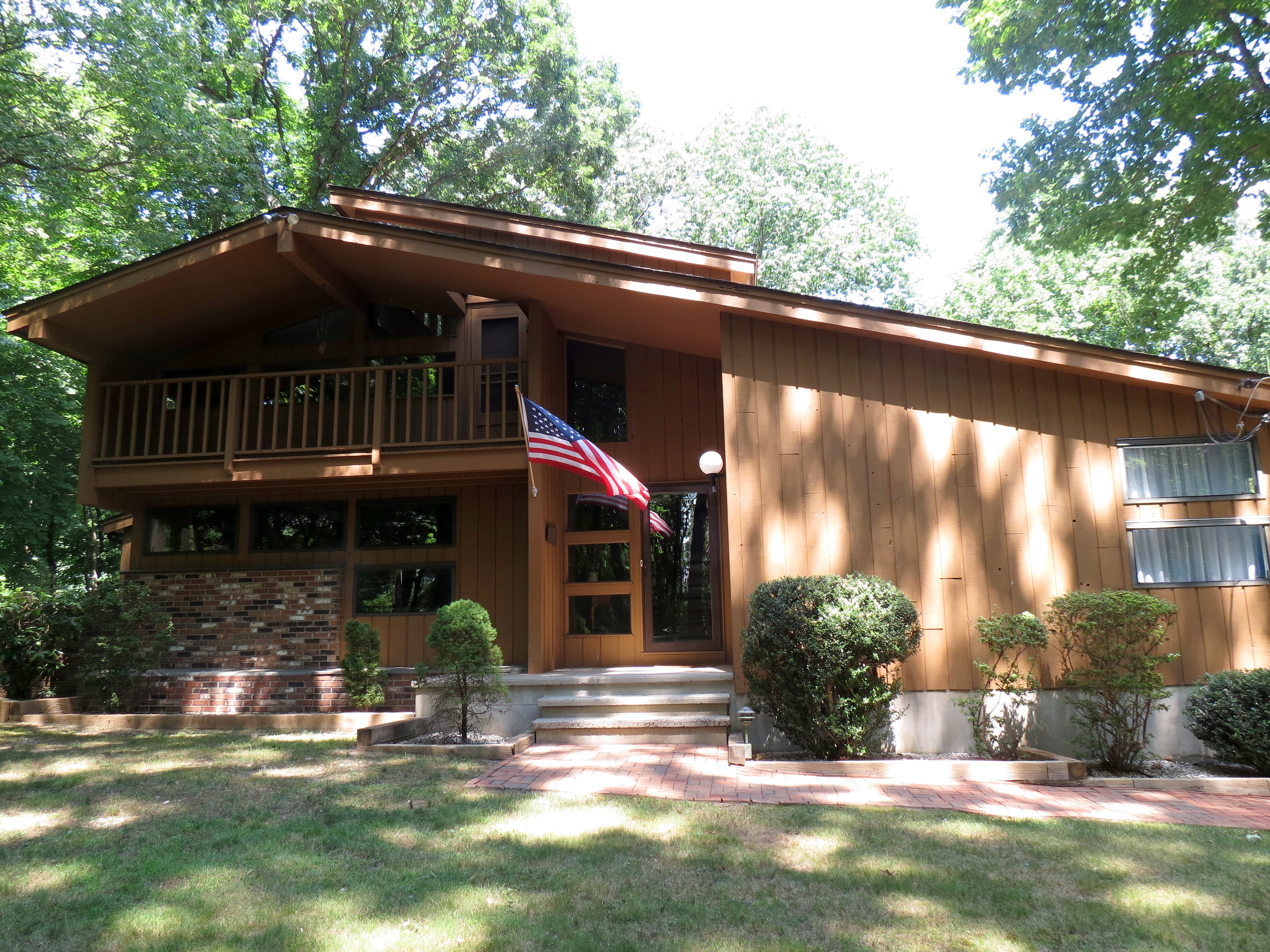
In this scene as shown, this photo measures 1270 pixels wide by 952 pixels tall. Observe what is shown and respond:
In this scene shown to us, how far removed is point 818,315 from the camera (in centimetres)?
801

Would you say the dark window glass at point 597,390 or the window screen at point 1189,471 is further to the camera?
the dark window glass at point 597,390

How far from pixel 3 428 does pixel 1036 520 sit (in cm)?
1617

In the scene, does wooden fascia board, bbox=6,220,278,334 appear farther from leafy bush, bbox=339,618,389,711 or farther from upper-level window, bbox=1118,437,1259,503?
upper-level window, bbox=1118,437,1259,503

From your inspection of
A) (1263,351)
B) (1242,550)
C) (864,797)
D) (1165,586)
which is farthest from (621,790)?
(1263,351)

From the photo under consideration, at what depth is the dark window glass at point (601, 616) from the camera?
10109 millimetres

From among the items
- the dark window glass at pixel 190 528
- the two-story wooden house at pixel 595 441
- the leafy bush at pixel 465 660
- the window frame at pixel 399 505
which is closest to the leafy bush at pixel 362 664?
the two-story wooden house at pixel 595 441

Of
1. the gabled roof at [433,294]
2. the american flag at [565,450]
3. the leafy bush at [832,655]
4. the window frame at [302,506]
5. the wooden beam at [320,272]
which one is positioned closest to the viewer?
the leafy bush at [832,655]

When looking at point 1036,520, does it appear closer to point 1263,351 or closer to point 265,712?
point 265,712

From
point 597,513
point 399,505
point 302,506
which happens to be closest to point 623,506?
point 597,513

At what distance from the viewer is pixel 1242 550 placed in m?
7.45

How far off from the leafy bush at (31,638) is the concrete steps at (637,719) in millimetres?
6613

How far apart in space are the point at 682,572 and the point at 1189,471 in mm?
5358

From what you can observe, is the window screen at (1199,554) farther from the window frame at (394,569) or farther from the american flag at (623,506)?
the window frame at (394,569)

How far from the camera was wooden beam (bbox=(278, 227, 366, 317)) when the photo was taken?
9398mm
